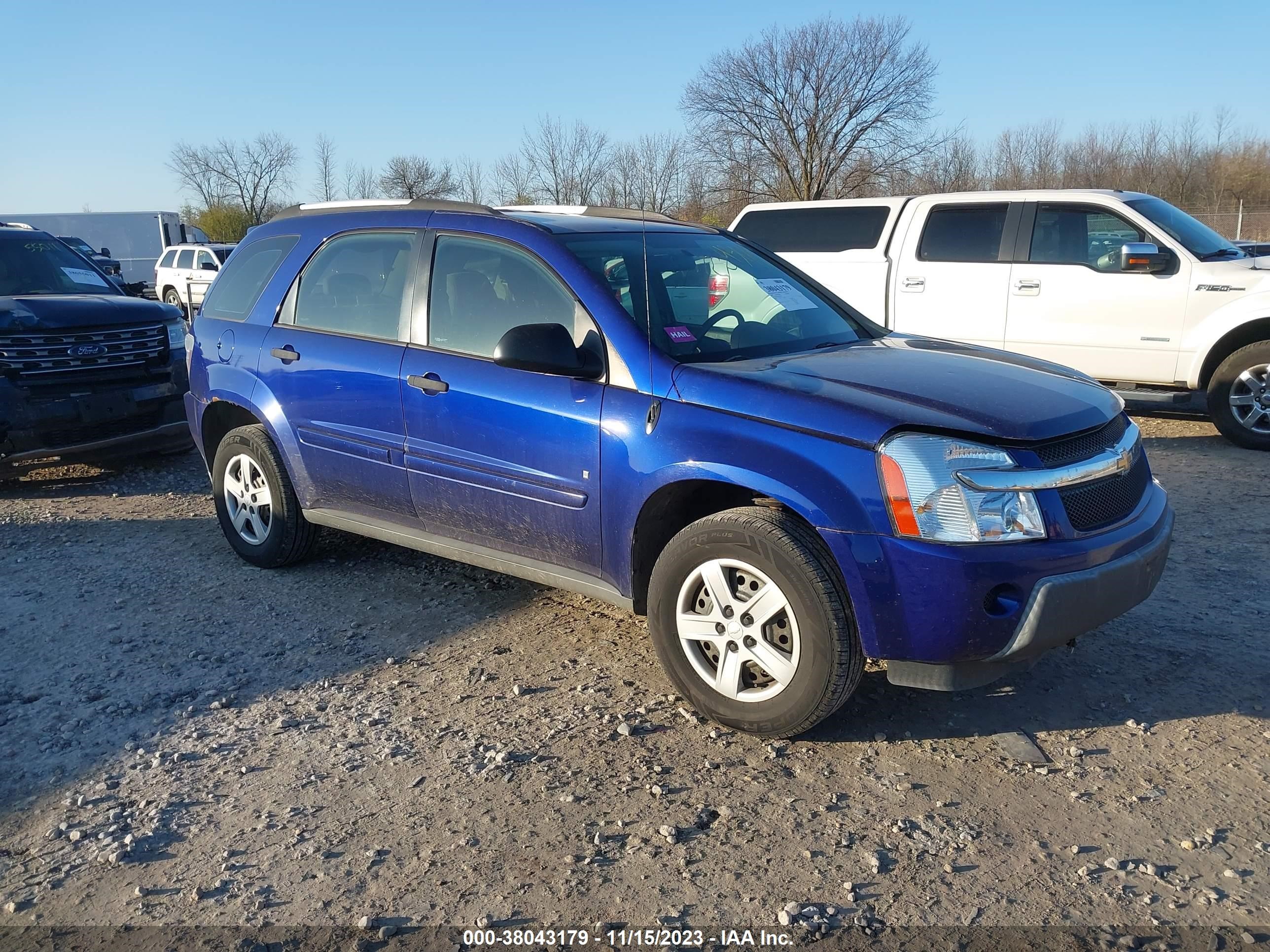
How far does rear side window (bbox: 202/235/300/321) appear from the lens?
529 cm

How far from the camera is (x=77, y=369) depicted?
7285 millimetres

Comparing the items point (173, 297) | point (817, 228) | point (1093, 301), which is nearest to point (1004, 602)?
point (1093, 301)

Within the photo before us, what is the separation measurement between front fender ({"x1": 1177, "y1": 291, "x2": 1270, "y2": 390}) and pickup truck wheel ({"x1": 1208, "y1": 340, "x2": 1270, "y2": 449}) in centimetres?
16

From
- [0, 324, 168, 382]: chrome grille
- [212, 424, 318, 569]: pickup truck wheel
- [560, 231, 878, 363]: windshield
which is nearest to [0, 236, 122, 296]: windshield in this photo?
[0, 324, 168, 382]: chrome grille

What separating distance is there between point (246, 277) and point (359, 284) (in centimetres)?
100

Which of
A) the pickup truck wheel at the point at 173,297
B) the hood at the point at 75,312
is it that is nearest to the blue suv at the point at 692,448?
the hood at the point at 75,312

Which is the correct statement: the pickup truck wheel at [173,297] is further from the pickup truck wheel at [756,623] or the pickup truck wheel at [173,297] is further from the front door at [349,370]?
the pickup truck wheel at [756,623]

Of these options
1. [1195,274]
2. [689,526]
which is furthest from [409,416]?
[1195,274]

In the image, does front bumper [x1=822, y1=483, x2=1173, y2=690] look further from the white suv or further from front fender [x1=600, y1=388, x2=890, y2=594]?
the white suv

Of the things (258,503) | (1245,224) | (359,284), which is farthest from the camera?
(1245,224)

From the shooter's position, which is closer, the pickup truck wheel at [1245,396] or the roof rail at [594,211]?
the roof rail at [594,211]

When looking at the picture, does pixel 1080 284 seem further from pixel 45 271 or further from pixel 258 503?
pixel 45 271

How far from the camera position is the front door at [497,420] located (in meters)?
3.90

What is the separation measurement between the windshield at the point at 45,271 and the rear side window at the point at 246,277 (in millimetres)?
3347
